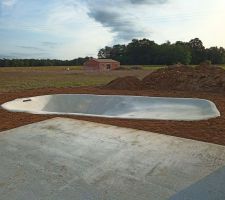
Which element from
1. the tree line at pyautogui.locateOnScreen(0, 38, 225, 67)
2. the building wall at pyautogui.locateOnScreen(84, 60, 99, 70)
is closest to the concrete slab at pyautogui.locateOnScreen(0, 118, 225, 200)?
the building wall at pyautogui.locateOnScreen(84, 60, 99, 70)

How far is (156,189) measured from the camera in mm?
3896

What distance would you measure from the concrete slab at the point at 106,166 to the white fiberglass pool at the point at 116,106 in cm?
360

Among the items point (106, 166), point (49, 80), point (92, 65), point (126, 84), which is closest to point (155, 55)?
point (92, 65)

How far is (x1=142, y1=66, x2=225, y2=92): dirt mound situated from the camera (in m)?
15.5

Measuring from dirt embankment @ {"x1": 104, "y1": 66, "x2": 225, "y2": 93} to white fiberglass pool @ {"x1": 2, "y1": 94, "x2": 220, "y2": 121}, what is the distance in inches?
177

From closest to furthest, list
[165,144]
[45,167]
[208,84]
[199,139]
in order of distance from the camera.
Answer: [45,167] → [165,144] → [199,139] → [208,84]

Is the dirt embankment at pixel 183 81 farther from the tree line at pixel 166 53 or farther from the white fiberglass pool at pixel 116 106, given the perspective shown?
the tree line at pixel 166 53

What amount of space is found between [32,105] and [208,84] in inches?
334

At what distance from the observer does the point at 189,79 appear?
16.5 metres

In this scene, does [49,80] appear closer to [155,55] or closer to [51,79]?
[51,79]

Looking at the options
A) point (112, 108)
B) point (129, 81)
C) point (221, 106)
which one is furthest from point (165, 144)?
point (129, 81)

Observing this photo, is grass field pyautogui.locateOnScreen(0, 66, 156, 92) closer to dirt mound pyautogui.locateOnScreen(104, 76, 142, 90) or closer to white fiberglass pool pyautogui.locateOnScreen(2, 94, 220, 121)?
dirt mound pyautogui.locateOnScreen(104, 76, 142, 90)

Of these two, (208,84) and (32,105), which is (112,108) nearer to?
(32,105)

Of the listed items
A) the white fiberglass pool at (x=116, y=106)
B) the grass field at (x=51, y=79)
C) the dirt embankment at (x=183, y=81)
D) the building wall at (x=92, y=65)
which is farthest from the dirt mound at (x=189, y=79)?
the building wall at (x=92, y=65)
